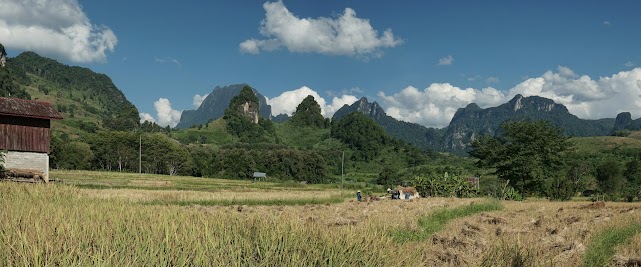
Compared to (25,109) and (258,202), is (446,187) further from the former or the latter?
(25,109)

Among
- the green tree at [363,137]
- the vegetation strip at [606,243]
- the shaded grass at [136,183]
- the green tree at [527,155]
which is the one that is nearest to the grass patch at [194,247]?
the vegetation strip at [606,243]

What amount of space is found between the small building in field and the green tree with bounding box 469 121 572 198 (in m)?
42.6

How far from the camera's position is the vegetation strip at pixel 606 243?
8211 mm

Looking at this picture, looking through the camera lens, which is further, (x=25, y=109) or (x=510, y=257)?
(x=25, y=109)

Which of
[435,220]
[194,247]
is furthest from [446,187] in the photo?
[194,247]

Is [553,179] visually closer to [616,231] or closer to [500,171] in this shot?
[500,171]

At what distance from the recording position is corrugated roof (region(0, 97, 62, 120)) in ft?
107

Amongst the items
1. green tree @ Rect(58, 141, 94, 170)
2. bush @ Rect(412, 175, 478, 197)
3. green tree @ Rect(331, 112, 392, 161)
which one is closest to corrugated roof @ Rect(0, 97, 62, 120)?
bush @ Rect(412, 175, 478, 197)

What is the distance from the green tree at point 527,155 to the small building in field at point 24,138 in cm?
4259

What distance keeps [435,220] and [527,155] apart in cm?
3295

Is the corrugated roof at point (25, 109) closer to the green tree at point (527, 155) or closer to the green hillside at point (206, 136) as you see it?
the green tree at point (527, 155)

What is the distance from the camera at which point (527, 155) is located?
44.6m

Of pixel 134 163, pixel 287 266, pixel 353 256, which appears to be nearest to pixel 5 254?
pixel 287 266

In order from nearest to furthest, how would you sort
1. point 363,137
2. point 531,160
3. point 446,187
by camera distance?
point 446,187 < point 531,160 < point 363,137
